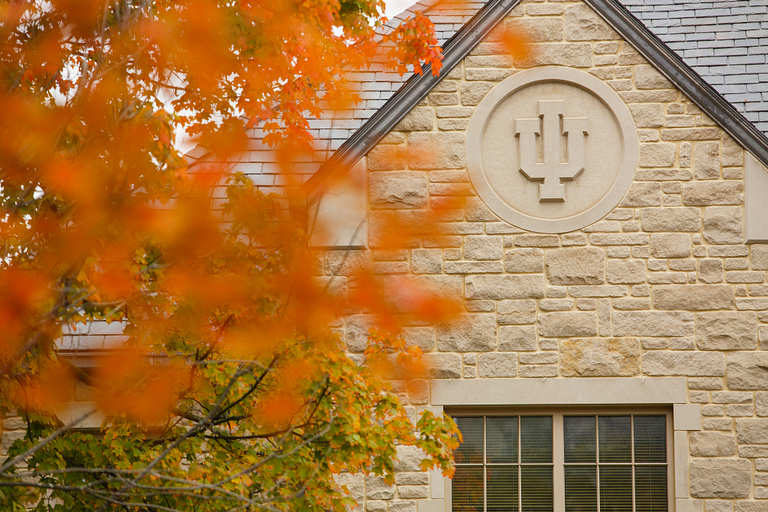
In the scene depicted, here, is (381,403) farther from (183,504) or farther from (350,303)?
(183,504)

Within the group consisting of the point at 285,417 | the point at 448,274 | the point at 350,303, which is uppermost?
the point at 448,274

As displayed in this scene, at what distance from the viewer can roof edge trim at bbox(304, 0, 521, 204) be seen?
675cm

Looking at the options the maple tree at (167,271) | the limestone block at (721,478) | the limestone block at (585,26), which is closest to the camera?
the maple tree at (167,271)

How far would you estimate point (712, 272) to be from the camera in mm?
6449

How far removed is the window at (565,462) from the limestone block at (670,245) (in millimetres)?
1377

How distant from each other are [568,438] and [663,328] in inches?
49.7

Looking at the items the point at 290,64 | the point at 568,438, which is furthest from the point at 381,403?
the point at 568,438

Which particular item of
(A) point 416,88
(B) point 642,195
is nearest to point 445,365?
(B) point 642,195

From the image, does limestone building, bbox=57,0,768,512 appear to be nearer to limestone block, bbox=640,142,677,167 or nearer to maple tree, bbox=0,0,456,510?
limestone block, bbox=640,142,677,167

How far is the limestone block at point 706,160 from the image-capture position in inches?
259

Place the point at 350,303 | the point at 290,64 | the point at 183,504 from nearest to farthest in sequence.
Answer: the point at 350,303, the point at 183,504, the point at 290,64

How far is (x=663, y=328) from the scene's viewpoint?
253 inches

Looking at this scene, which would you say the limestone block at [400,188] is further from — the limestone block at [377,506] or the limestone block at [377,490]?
the limestone block at [377,506]

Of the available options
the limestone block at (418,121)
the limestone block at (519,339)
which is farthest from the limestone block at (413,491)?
the limestone block at (418,121)
